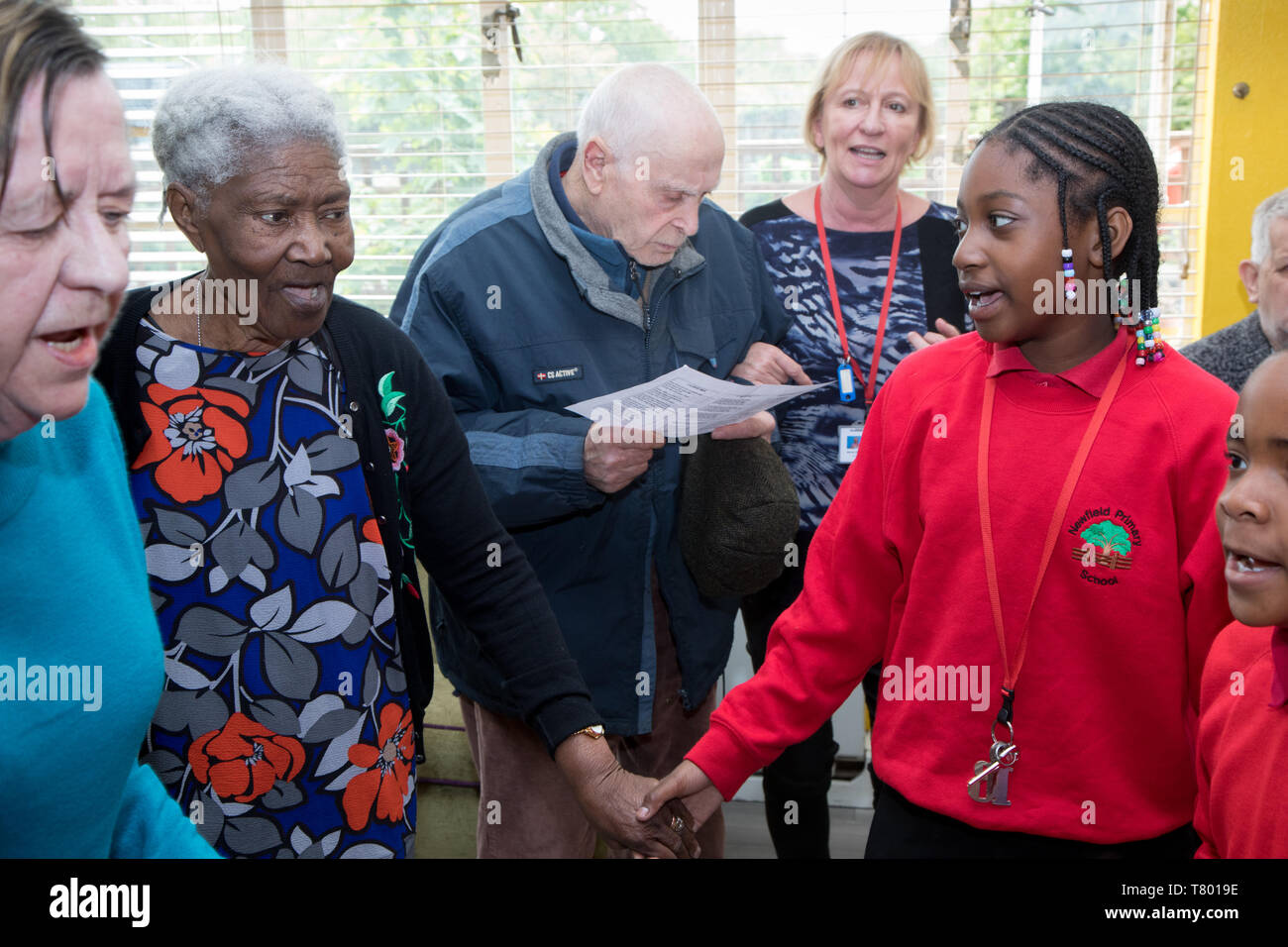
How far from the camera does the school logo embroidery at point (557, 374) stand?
1918 mm

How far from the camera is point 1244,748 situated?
1.08 metres

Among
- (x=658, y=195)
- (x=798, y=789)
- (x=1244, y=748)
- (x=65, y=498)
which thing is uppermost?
(x=658, y=195)

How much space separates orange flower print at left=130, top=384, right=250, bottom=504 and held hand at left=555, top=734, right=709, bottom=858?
0.61 metres

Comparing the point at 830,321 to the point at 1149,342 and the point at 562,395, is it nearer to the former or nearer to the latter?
the point at 562,395

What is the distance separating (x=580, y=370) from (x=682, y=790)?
0.79 meters

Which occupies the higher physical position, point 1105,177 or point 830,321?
point 1105,177

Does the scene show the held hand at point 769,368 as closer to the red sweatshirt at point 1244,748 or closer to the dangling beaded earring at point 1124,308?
the dangling beaded earring at point 1124,308

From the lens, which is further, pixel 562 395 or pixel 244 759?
pixel 562 395

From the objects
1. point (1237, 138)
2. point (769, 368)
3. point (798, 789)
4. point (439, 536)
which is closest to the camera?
point (439, 536)

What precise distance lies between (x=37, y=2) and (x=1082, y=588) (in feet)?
3.91

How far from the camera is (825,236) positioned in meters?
2.43

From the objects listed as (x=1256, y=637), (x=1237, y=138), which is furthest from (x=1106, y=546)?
(x=1237, y=138)
